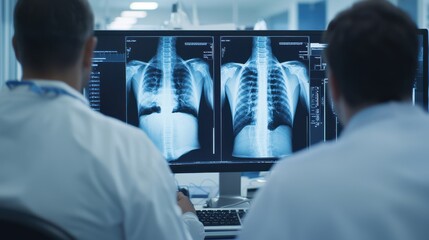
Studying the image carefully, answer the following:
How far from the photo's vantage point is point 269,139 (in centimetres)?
190

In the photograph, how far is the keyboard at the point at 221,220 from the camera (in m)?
1.67

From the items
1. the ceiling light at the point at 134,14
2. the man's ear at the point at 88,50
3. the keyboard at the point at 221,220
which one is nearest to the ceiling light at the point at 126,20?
the ceiling light at the point at 134,14

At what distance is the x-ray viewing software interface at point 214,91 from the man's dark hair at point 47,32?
0.66m

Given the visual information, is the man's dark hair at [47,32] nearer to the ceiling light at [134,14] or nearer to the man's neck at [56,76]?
the man's neck at [56,76]

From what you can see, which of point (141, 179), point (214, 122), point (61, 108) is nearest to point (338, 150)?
point (141, 179)

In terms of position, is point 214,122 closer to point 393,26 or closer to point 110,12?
point 393,26

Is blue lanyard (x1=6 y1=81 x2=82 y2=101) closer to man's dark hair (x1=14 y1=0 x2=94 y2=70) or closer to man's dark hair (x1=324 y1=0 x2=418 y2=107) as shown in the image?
man's dark hair (x1=14 y1=0 x2=94 y2=70)

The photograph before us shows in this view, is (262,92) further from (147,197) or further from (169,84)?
(147,197)

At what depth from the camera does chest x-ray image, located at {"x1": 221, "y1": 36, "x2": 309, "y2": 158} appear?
1880mm

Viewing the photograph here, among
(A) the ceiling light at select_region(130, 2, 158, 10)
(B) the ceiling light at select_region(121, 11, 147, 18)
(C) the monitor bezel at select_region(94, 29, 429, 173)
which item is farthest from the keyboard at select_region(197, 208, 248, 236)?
(B) the ceiling light at select_region(121, 11, 147, 18)

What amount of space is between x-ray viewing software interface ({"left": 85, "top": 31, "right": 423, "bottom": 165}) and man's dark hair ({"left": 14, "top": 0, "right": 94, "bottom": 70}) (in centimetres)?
66

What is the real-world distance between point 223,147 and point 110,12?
637cm

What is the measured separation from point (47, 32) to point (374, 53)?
0.60 metres

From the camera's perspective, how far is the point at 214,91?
6.14 feet
